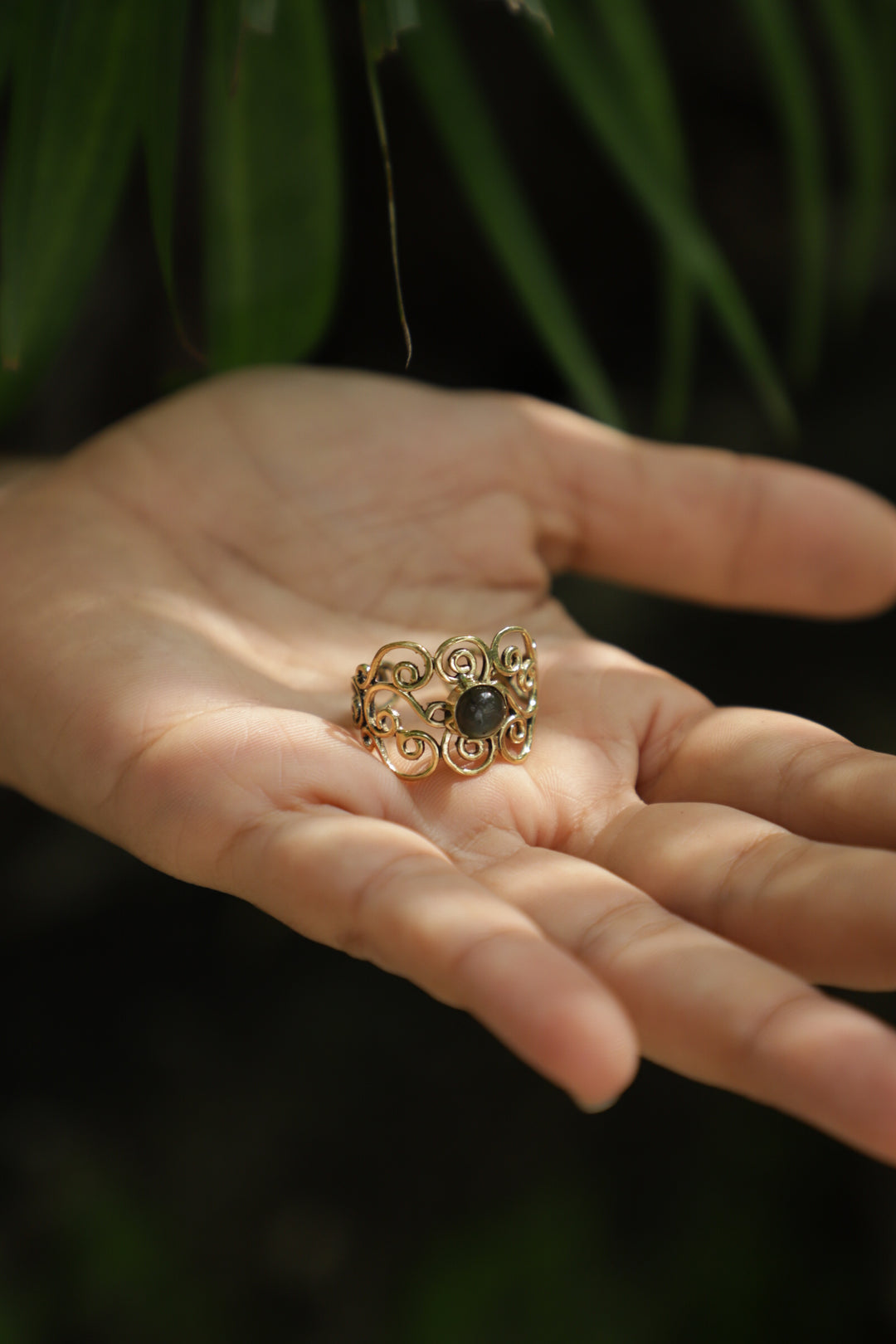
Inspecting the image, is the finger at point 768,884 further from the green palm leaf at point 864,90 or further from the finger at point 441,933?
the green palm leaf at point 864,90

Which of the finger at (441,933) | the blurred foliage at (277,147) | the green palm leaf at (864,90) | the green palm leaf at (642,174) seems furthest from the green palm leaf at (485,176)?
the finger at (441,933)

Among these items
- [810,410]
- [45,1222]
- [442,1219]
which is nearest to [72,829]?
[45,1222]

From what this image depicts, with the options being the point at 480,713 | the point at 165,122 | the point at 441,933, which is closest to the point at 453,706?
the point at 480,713

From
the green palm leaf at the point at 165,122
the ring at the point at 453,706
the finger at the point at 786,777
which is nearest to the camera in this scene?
the finger at the point at 786,777

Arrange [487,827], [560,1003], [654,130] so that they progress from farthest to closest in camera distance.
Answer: [654,130], [487,827], [560,1003]

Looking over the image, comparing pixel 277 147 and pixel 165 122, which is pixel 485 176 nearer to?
pixel 277 147

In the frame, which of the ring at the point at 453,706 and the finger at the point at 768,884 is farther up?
the finger at the point at 768,884

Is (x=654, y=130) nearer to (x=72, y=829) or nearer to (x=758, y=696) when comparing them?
(x=758, y=696)

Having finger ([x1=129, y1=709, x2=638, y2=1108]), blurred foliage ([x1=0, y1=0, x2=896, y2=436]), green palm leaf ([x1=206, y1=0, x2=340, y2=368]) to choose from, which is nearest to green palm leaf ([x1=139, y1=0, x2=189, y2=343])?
blurred foliage ([x1=0, y1=0, x2=896, y2=436])
